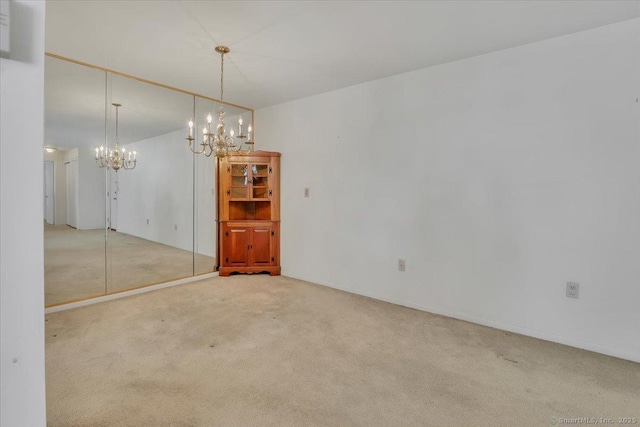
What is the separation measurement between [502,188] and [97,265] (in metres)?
4.39

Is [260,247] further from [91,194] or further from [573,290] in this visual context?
[573,290]

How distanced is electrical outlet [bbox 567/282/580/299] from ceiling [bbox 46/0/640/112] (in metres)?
2.06

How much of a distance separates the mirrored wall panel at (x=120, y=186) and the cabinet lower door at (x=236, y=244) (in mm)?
266

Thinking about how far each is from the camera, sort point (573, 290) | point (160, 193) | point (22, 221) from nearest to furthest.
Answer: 1. point (22, 221)
2. point (573, 290)
3. point (160, 193)

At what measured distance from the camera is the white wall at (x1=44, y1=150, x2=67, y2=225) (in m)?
3.22

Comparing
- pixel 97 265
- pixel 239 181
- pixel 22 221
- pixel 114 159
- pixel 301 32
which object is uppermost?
pixel 301 32

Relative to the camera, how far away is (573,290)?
8.43 ft

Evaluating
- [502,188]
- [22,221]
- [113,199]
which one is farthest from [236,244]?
[22,221]

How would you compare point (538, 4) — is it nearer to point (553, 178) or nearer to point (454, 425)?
point (553, 178)

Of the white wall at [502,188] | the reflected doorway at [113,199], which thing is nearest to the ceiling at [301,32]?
the white wall at [502,188]

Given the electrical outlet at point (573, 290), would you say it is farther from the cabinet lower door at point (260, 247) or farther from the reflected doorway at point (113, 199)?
the reflected doorway at point (113, 199)

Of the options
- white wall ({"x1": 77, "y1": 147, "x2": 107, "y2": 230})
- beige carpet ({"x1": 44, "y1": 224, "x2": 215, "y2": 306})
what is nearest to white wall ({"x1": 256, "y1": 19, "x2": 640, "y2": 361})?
beige carpet ({"x1": 44, "y1": 224, "x2": 215, "y2": 306})

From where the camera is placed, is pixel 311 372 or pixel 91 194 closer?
pixel 311 372

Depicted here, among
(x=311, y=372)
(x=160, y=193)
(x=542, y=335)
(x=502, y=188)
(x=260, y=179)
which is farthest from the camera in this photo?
(x=260, y=179)
